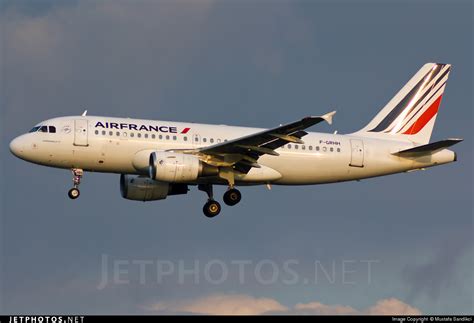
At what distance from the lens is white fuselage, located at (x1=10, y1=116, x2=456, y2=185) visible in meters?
56.8

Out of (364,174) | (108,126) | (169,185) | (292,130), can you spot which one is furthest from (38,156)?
(364,174)

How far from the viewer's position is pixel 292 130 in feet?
178

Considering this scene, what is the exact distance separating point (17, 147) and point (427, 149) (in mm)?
20052

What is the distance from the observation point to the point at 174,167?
55906 millimetres

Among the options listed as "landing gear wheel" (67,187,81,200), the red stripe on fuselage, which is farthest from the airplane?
the red stripe on fuselage

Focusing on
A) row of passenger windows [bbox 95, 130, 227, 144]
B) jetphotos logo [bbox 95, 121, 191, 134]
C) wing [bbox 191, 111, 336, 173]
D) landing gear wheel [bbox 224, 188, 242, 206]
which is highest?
jetphotos logo [bbox 95, 121, 191, 134]

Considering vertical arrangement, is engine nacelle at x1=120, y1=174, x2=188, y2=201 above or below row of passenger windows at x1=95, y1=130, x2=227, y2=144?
below

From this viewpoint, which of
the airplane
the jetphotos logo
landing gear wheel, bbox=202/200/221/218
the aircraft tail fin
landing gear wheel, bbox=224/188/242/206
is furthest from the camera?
the aircraft tail fin

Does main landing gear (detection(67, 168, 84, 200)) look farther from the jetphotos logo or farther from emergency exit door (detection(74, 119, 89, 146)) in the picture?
the jetphotos logo

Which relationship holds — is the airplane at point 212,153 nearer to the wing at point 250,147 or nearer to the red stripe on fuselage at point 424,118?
the wing at point 250,147

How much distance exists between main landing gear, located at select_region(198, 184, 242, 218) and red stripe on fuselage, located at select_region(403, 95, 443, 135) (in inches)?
415

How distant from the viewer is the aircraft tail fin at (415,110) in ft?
208

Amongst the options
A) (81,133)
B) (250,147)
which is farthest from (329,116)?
(81,133)

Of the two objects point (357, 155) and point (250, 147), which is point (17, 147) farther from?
point (357, 155)
